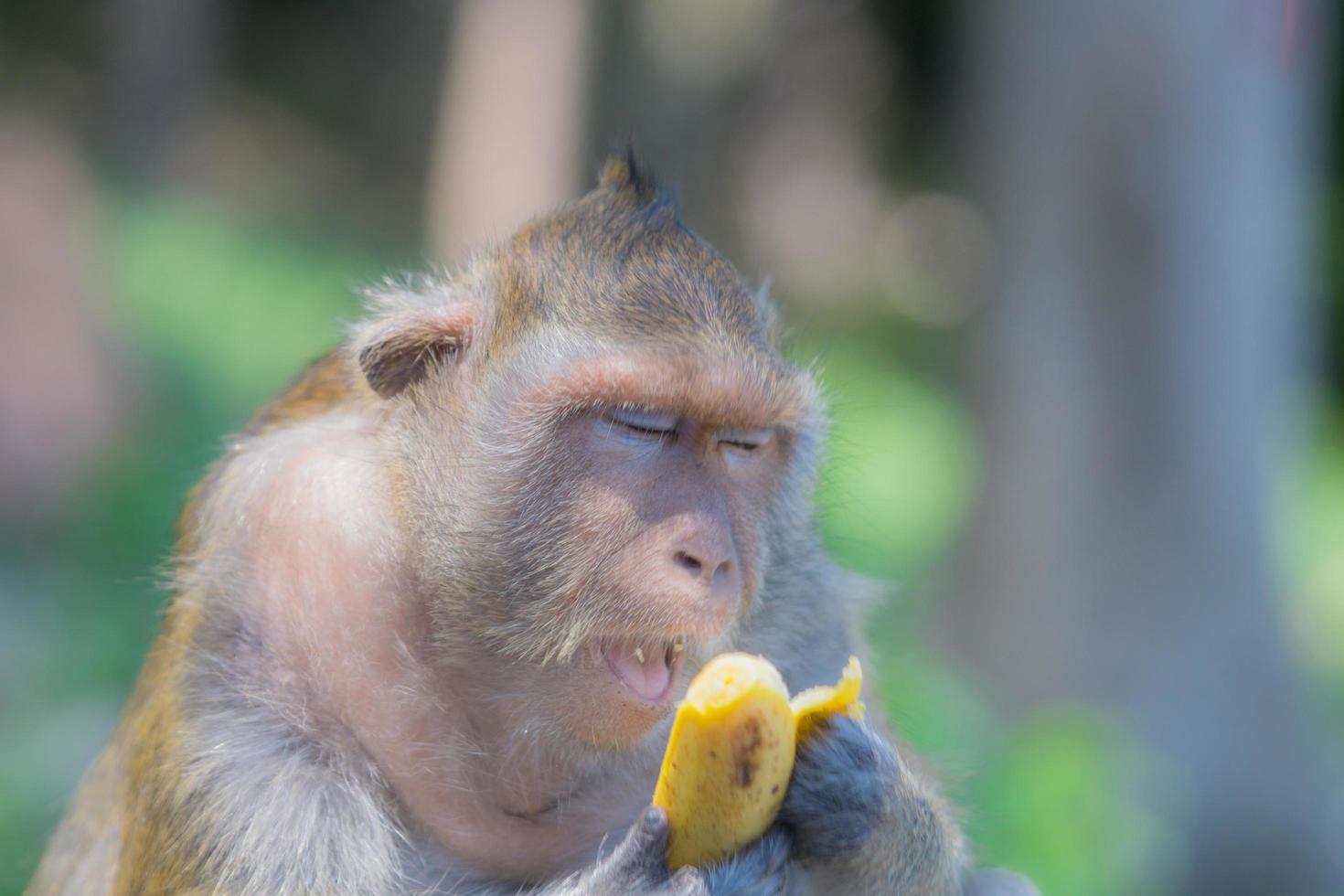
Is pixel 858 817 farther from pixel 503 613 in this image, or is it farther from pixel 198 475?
pixel 198 475

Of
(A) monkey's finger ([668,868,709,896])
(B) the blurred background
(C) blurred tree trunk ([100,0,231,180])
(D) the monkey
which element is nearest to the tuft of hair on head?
(D) the monkey

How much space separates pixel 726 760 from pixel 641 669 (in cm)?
51

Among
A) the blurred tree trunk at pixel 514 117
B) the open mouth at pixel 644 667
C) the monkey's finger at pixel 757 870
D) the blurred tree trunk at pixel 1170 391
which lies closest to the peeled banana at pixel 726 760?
the monkey's finger at pixel 757 870

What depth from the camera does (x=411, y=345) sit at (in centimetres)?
354

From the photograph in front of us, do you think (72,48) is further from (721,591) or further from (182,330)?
(721,591)

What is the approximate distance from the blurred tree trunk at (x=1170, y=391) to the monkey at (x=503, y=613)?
634 centimetres

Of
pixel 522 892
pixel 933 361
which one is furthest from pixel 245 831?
pixel 933 361

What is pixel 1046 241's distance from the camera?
9.77 meters

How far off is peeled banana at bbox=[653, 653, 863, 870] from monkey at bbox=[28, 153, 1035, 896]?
0.09m

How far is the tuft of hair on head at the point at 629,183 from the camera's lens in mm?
3912

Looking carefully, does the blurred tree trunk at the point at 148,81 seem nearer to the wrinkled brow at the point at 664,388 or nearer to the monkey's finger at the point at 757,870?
the wrinkled brow at the point at 664,388

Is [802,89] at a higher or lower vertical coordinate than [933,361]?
higher

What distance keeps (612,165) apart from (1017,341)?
677cm

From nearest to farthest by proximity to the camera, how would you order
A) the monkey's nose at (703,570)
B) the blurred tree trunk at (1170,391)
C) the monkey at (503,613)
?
the monkey's nose at (703,570) → the monkey at (503,613) → the blurred tree trunk at (1170,391)
